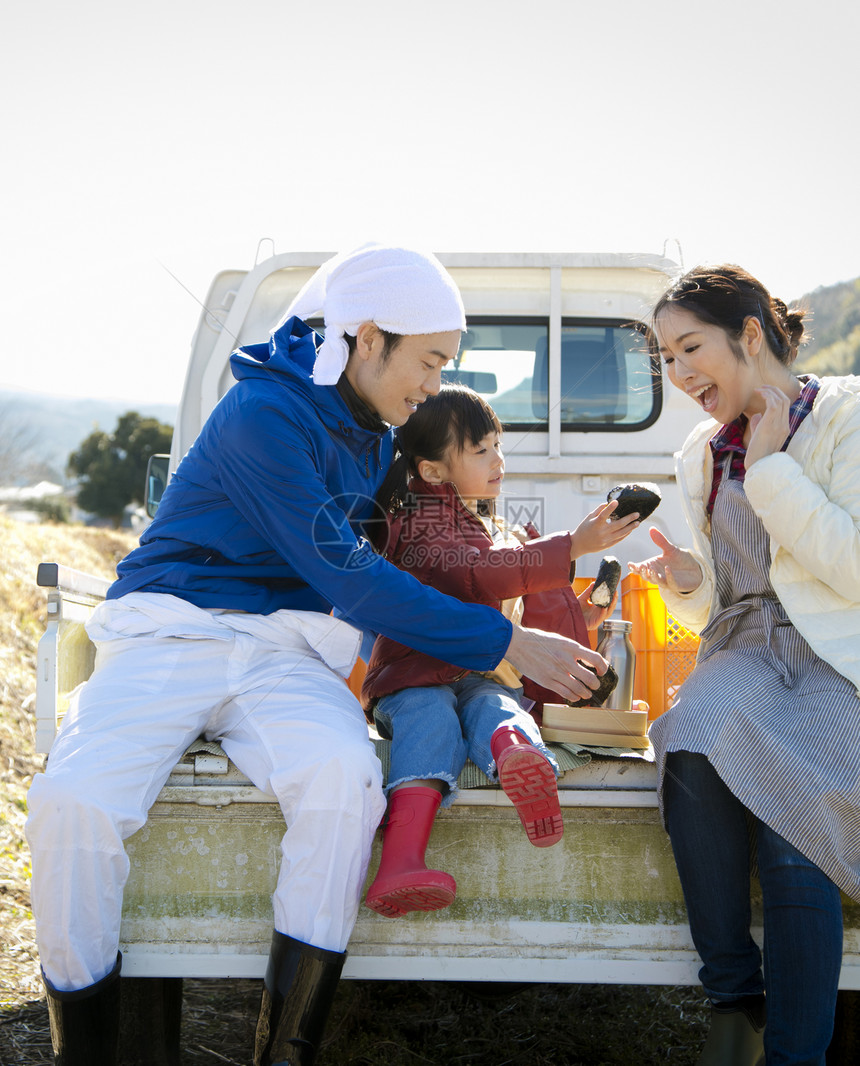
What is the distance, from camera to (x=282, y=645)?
7.43 feet

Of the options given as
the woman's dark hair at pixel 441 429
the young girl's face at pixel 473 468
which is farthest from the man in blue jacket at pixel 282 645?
the young girl's face at pixel 473 468

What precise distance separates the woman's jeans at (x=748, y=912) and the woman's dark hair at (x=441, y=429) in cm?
104

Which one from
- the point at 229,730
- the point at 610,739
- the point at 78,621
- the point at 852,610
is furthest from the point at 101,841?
the point at 852,610

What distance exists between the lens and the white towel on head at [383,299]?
2.27 meters

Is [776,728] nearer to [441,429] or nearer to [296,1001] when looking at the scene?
[296,1001]

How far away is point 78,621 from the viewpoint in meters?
2.43

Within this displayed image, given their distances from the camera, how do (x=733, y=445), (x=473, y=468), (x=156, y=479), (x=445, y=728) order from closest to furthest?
(x=445, y=728) → (x=733, y=445) → (x=473, y=468) → (x=156, y=479)

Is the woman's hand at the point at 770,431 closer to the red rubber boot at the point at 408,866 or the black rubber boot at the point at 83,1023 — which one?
the red rubber boot at the point at 408,866

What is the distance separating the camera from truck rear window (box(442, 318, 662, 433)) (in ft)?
13.5

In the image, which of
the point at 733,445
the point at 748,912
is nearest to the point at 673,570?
the point at 733,445

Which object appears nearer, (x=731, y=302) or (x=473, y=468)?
(x=731, y=302)

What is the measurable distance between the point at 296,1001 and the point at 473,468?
139 cm

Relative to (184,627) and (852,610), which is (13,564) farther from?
(852,610)

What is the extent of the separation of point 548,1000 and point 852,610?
5.92ft
